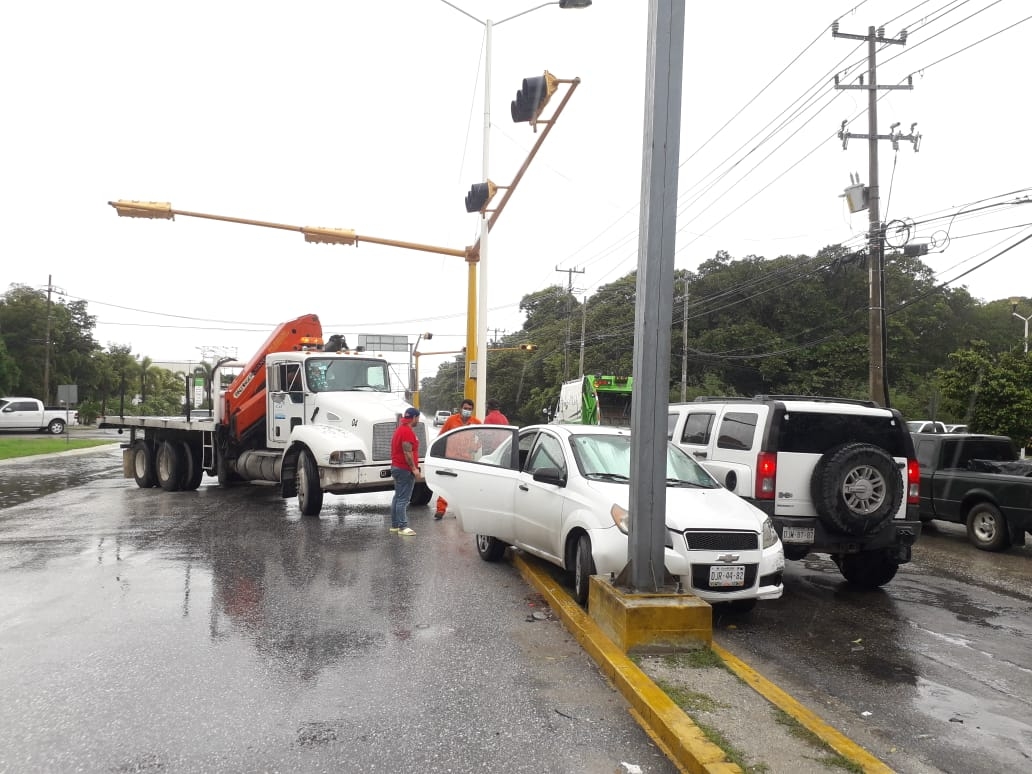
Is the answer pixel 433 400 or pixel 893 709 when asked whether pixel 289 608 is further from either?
pixel 433 400

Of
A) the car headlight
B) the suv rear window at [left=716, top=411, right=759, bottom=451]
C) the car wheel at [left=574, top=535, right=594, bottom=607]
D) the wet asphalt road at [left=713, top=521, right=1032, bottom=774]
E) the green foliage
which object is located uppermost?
the green foliage

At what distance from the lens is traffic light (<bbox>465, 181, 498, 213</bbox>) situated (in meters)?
14.9

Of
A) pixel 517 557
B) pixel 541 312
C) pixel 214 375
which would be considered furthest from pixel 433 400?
pixel 517 557

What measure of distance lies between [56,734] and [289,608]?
2736 millimetres

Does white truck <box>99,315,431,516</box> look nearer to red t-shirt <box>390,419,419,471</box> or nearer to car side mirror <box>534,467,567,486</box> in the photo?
red t-shirt <box>390,419,419,471</box>

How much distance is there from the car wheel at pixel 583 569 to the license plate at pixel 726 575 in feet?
3.26

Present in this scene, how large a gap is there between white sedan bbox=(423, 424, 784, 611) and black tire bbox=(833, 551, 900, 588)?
184 cm

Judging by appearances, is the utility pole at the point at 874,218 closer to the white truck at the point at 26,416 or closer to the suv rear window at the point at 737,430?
the suv rear window at the point at 737,430

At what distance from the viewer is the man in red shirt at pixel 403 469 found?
10766 mm

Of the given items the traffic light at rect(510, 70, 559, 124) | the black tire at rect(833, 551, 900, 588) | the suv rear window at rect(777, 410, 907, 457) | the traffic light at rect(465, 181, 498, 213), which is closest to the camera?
the suv rear window at rect(777, 410, 907, 457)

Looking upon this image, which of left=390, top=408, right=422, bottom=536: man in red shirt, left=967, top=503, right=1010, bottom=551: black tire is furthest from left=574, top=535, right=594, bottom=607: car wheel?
left=967, top=503, right=1010, bottom=551: black tire

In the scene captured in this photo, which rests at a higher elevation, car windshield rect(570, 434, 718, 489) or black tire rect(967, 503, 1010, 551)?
car windshield rect(570, 434, 718, 489)

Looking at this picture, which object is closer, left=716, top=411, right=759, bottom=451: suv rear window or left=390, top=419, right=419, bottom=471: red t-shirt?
left=716, top=411, right=759, bottom=451: suv rear window

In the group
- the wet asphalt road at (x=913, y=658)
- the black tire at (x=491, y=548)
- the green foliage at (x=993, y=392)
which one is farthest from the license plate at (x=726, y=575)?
the green foliage at (x=993, y=392)
